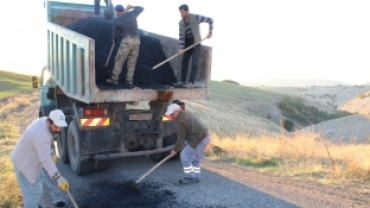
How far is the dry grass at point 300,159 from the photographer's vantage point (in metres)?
6.63

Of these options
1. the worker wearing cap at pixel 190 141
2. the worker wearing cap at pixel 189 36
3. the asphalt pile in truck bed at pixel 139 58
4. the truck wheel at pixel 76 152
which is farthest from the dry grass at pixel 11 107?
the worker wearing cap at pixel 190 141

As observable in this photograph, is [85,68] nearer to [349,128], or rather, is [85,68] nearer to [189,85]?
[189,85]

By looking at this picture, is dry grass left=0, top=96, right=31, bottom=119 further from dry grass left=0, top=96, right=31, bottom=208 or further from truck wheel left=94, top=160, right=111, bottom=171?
truck wheel left=94, top=160, right=111, bottom=171

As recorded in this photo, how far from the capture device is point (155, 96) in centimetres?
648

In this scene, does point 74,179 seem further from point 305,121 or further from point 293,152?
point 305,121

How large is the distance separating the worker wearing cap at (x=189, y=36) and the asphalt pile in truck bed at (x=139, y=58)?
1.63 feet

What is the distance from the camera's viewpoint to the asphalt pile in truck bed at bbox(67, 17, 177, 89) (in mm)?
7055

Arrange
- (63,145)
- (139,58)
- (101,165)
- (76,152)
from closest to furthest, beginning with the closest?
1. (76,152)
2. (101,165)
3. (63,145)
4. (139,58)

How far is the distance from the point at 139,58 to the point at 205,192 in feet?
10.5

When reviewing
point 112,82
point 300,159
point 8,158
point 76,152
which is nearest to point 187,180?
point 76,152

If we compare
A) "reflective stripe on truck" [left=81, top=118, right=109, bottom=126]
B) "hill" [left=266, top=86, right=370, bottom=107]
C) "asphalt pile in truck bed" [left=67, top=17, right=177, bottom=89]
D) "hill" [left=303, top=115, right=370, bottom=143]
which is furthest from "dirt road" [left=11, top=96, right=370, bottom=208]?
"hill" [left=266, top=86, right=370, bottom=107]

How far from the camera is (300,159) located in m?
8.12

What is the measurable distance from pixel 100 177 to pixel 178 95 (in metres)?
1.98

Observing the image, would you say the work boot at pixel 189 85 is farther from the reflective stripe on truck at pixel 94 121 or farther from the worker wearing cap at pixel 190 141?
the reflective stripe on truck at pixel 94 121
